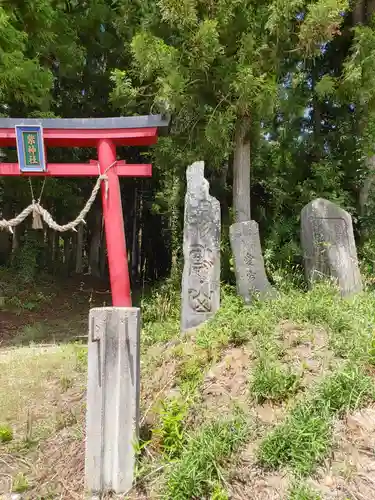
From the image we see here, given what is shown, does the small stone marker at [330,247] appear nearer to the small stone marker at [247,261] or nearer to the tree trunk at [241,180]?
the small stone marker at [247,261]

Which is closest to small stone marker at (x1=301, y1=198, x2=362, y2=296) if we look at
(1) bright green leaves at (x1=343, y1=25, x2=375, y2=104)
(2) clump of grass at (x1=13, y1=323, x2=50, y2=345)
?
(1) bright green leaves at (x1=343, y1=25, x2=375, y2=104)

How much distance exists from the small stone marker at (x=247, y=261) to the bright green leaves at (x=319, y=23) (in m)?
3.21

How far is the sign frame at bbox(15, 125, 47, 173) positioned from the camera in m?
6.31

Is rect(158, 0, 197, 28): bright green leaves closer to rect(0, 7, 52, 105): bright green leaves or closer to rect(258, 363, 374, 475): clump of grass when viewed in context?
rect(0, 7, 52, 105): bright green leaves

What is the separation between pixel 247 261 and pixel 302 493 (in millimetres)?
3465

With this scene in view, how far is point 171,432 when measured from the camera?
2863mm

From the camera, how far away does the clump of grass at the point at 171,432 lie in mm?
2828

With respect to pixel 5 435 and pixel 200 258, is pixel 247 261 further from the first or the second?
pixel 5 435

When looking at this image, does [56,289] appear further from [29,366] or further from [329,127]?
[329,127]

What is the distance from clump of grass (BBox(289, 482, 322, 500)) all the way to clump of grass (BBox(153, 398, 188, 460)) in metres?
0.75

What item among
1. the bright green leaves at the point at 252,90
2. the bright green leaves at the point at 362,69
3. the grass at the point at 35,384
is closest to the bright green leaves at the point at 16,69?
the bright green leaves at the point at 252,90

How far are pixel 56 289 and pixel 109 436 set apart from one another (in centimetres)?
934

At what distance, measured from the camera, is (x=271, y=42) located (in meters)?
6.94

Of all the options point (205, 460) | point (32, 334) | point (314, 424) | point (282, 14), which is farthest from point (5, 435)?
point (282, 14)
